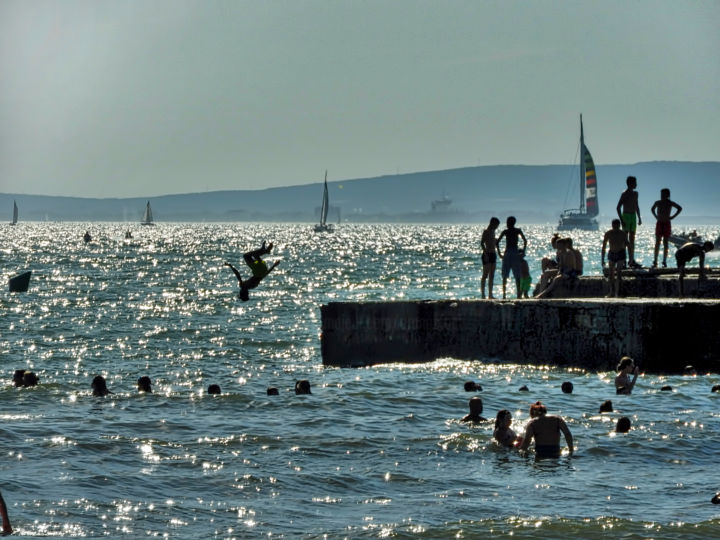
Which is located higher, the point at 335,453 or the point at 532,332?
the point at 532,332

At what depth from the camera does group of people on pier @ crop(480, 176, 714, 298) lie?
74.7 feet

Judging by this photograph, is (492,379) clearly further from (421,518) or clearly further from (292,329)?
(292,329)

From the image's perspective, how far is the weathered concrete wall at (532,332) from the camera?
20.7 meters

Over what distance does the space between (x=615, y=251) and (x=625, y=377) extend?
3321mm

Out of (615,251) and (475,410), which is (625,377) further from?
(615,251)

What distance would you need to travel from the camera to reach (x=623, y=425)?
60.5 ft

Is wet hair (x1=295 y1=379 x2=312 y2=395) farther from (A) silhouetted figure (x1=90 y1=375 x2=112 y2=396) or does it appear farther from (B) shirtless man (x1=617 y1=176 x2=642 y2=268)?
(B) shirtless man (x1=617 y1=176 x2=642 y2=268)

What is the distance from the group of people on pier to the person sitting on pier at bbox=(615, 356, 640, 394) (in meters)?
2.52

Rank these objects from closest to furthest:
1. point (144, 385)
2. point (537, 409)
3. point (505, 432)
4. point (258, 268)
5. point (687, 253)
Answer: point (537, 409), point (505, 432), point (687, 253), point (144, 385), point (258, 268)

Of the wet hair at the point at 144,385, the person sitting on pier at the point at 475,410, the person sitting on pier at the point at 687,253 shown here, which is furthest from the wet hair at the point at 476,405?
the wet hair at the point at 144,385

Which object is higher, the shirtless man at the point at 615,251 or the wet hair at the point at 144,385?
the shirtless man at the point at 615,251

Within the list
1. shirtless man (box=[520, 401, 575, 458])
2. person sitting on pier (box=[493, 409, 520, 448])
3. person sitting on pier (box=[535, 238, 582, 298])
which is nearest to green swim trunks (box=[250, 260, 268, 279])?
person sitting on pier (box=[535, 238, 582, 298])

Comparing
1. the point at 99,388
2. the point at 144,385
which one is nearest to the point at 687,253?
the point at 144,385

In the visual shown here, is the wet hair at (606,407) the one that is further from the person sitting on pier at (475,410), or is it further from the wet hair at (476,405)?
the wet hair at (476,405)
